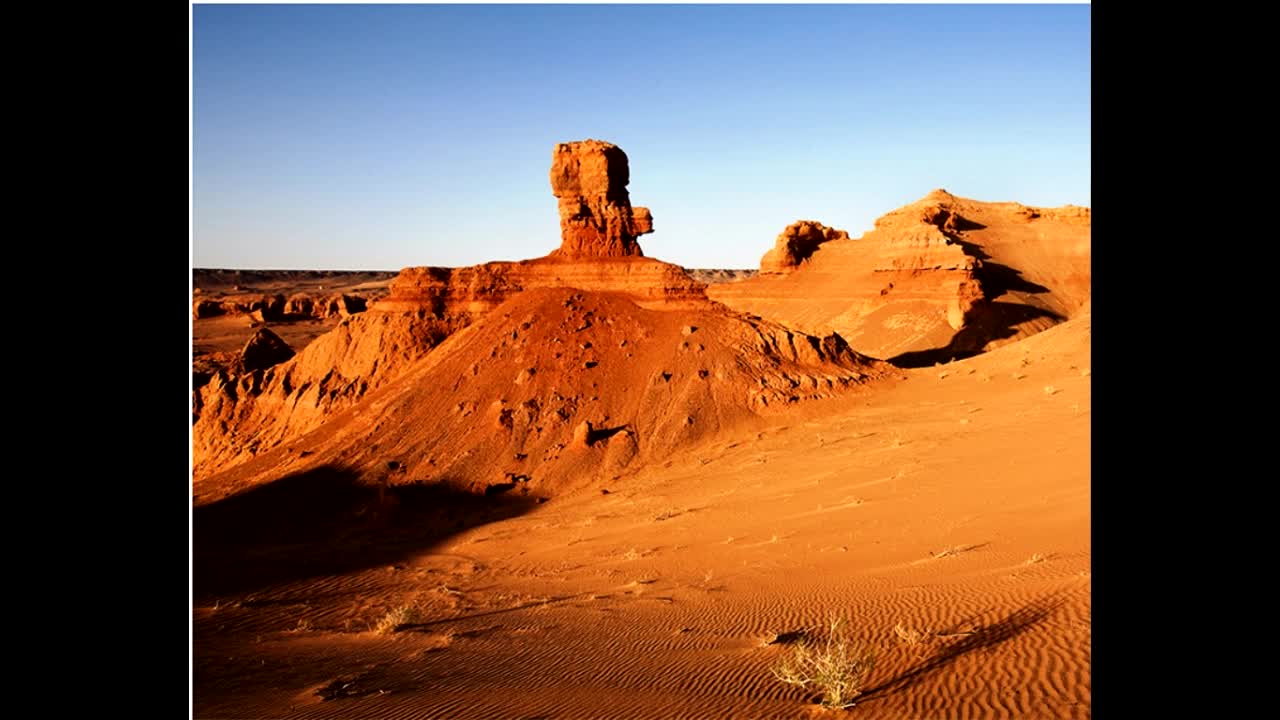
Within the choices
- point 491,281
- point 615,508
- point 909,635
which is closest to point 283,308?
point 491,281

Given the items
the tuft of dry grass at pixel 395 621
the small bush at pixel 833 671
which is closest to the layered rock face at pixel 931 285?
the tuft of dry grass at pixel 395 621

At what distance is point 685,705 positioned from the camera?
5609mm

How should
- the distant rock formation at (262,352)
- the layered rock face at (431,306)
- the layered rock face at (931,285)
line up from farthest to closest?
the layered rock face at (931,285) → the distant rock formation at (262,352) → the layered rock face at (431,306)

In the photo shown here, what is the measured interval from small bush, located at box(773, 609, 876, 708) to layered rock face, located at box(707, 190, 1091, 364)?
1302 inches

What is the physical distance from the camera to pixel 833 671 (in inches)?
213

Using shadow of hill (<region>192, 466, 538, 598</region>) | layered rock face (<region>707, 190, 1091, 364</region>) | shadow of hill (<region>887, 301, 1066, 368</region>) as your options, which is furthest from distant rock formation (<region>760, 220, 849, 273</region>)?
shadow of hill (<region>192, 466, 538, 598</region>)

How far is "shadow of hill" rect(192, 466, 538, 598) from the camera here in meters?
14.9

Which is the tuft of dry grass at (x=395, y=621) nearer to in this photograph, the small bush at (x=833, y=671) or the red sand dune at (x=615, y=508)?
the red sand dune at (x=615, y=508)

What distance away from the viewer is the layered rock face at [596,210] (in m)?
27.4

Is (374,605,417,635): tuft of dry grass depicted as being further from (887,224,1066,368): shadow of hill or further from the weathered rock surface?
(887,224,1066,368): shadow of hill

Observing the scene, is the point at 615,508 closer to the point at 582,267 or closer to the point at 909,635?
the point at 909,635

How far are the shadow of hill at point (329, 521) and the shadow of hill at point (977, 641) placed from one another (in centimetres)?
1072
